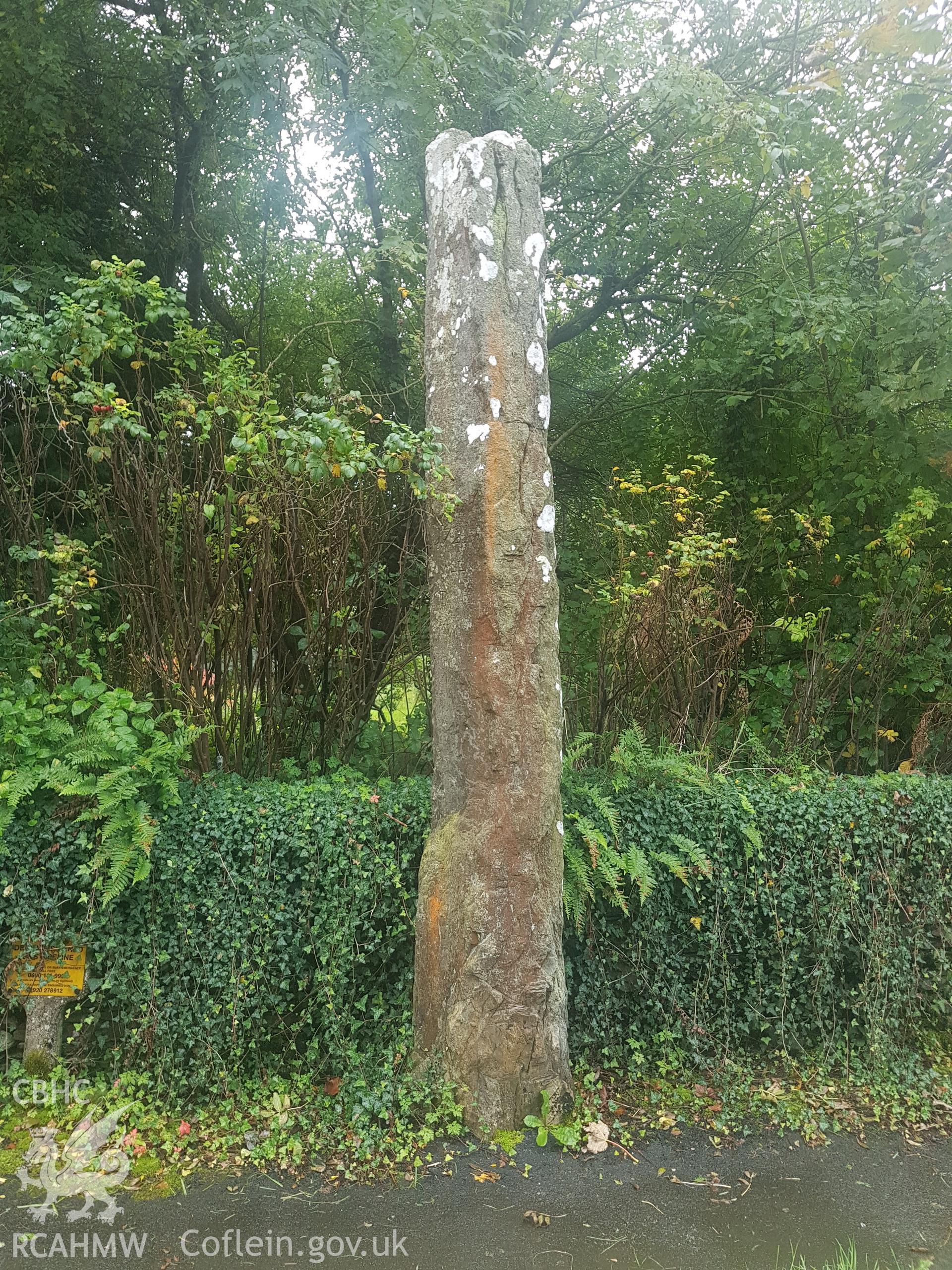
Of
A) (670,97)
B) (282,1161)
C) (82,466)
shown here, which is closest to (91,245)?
(82,466)

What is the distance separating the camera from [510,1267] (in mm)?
3027

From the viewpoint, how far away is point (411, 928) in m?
4.03

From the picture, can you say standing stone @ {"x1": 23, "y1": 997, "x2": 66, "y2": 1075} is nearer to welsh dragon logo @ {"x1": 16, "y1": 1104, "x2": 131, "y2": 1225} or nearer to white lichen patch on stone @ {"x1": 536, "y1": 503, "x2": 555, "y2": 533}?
welsh dragon logo @ {"x1": 16, "y1": 1104, "x2": 131, "y2": 1225}

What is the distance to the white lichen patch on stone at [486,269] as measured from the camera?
3877 millimetres

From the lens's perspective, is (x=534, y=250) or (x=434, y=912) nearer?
(x=434, y=912)

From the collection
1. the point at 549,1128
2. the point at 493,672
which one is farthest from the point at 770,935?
the point at 493,672

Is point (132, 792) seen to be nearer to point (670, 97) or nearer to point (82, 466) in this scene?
point (82, 466)

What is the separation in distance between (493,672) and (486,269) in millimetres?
1892

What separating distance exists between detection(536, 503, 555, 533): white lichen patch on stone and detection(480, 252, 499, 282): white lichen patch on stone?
1089 mm

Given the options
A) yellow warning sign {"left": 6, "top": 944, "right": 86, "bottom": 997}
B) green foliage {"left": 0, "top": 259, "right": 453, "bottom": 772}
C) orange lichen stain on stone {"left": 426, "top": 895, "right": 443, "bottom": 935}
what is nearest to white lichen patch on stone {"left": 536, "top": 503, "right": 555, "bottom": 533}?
green foliage {"left": 0, "top": 259, "right": 453, "bottom": 772}

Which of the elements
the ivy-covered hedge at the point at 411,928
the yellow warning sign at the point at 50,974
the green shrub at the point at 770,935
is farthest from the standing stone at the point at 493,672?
the yellow warning sign at the point at 50,974

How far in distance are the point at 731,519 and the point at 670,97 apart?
347 cm

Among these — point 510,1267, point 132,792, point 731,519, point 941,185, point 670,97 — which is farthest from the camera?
point 731,519

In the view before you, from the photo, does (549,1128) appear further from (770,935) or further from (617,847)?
(770,935)
